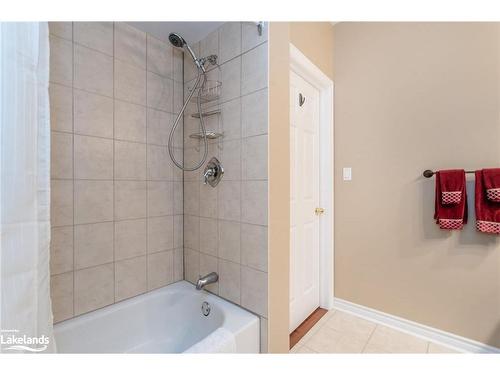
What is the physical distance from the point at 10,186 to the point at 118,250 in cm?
85

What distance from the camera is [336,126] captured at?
Answer: 6.86ft

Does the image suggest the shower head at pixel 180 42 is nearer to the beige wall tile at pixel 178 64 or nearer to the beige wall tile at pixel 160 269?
the beige wall tile at pixel 178 64

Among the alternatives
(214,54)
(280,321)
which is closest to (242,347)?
(280,321)

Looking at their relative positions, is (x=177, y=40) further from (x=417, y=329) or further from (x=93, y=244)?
(x=417, y=329)

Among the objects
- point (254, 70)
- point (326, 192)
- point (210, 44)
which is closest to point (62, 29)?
point (210, 44)

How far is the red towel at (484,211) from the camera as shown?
4.68 ft

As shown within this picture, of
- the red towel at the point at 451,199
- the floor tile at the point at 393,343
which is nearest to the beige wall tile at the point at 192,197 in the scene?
the floor tile at the point at 393,343

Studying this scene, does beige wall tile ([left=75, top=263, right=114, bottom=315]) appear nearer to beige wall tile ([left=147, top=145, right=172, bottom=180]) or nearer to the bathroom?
the bathroom

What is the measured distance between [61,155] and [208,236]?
86 centimetres

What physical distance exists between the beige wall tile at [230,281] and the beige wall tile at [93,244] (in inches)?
24.8

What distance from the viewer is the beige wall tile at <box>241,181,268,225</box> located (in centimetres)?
117

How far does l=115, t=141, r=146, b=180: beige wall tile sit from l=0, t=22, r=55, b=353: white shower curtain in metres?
0.63

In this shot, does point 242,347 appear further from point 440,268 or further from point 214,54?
point 214,54

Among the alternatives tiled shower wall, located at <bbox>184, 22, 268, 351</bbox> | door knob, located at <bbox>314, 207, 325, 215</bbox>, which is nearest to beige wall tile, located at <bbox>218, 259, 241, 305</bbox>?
tiled shower wall, located at <bbox>184, 22, 268, 351</bbox>
